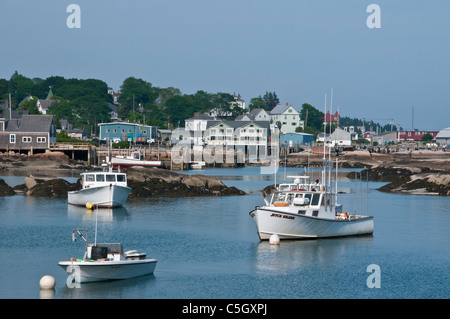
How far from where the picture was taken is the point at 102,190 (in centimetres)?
5666

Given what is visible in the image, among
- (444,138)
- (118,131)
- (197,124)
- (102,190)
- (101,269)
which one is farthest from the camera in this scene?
(444,138)

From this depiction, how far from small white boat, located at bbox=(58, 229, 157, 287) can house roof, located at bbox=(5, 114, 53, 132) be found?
88.0m

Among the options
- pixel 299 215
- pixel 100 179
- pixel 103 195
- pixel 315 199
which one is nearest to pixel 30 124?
pixel 100 179

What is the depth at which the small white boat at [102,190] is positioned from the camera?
2219 inches

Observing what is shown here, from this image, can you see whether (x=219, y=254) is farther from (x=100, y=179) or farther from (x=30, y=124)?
(x=30, y=124)

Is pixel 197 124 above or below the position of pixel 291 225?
above

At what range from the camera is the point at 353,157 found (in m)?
138

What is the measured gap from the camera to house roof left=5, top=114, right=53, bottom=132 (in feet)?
375

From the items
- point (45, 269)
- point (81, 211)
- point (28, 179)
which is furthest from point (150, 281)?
point (28, 179)

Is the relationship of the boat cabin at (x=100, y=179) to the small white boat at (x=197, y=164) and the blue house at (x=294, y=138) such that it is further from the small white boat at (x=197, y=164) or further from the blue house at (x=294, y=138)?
the blue house at (x=294, y=138)

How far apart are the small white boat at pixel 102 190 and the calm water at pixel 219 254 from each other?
1048mm

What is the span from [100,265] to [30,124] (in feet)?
296

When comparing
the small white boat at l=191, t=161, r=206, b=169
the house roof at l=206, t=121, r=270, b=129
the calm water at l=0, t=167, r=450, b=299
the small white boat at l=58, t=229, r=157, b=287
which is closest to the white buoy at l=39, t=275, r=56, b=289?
the calm water at l=0, t=167, r=450, b=299
